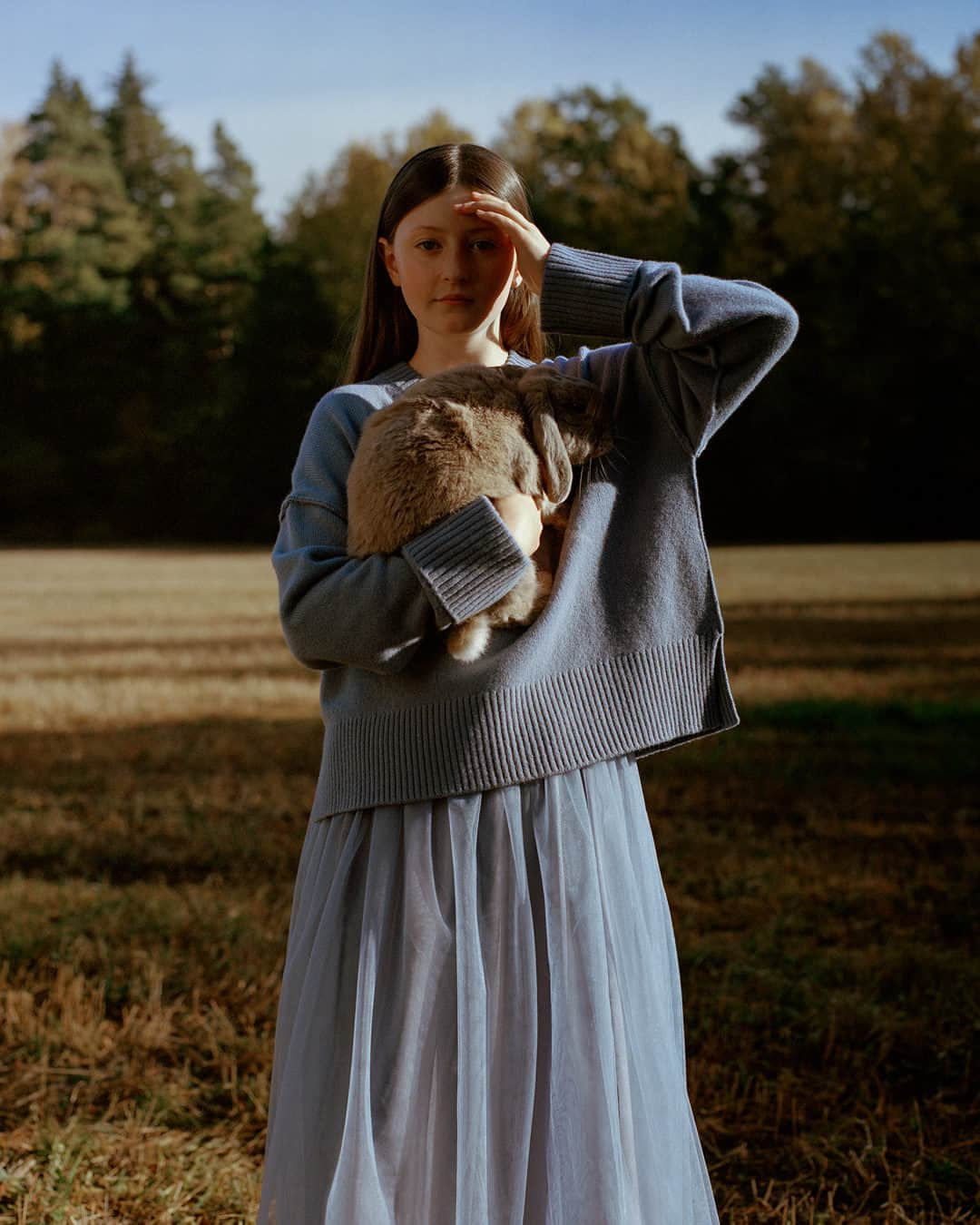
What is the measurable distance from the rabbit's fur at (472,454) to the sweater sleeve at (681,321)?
10cm

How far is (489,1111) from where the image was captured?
1.77 metres

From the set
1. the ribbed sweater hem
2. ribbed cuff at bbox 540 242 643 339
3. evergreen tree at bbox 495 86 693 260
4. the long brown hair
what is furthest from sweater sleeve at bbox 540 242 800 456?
evergreen tree at bbox 495 86 693 260

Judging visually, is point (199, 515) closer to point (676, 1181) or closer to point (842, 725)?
point (842, 725)

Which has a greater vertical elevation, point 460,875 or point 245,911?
point 460,875

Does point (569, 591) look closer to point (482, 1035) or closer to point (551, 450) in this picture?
point (551, 450)

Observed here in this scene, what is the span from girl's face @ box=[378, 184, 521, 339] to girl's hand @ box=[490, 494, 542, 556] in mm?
381

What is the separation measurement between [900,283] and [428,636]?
2409cm

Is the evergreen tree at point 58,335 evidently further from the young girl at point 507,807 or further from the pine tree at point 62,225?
the young girl at point 507,807

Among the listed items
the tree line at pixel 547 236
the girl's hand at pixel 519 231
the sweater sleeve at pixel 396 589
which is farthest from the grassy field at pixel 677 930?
the tree line at pixel 547 236

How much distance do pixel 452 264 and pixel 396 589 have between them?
1.90ft

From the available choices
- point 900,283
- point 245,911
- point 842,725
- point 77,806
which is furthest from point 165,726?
point 900,283

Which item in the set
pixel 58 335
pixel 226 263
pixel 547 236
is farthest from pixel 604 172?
pixel 58 335

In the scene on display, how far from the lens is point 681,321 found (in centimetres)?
173

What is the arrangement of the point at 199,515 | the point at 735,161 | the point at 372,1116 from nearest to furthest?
1. the point at 372,1116
2. the point at 735,161
3. the point at 199,515
